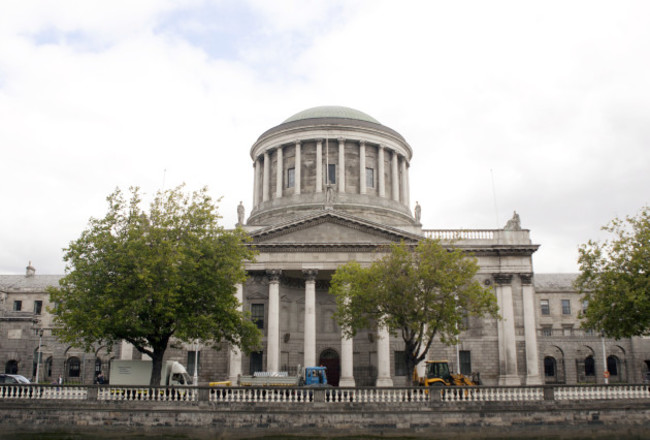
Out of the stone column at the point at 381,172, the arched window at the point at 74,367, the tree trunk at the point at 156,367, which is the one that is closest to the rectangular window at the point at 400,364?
the stone column at the point at 381,172

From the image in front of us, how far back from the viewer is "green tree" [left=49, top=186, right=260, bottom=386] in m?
27.2

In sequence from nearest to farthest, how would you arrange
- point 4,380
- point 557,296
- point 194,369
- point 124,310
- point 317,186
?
1. point 124,310
2. point 4,380
3. point 194,369
4. point 317,186
5. point 557,296

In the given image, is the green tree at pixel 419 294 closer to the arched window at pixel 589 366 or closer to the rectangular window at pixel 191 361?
the rectangular window at pixel 191 361

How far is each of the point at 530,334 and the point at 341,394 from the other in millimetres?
23065

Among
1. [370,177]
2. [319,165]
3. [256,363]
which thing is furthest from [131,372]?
[370,177]

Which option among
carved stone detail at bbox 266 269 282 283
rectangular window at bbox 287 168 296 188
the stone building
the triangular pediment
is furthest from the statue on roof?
rectangular window at bbox 287 168 296 188

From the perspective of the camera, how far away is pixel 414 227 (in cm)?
4556

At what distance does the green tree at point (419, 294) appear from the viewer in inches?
1111

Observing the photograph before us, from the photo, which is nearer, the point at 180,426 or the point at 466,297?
the point at 180,426

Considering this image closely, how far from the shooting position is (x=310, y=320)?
41688 mm

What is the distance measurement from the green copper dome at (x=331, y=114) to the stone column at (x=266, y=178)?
4.09 m

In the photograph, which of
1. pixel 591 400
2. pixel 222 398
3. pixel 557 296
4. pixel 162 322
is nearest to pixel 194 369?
pixel 162 322

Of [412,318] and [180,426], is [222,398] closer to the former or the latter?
[180,426]

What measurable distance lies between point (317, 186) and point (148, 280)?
93.0ft
